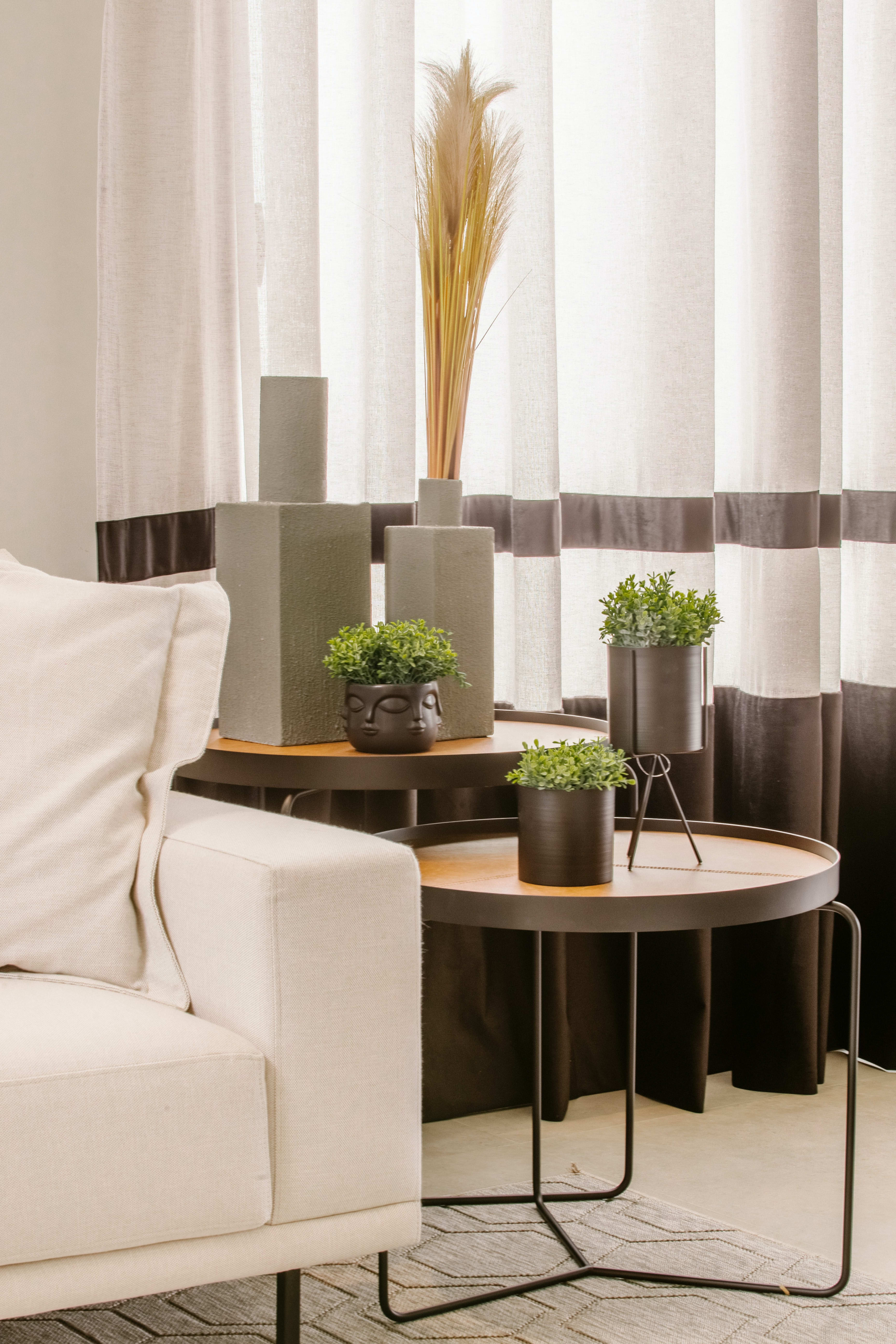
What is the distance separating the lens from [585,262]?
2.48 meters

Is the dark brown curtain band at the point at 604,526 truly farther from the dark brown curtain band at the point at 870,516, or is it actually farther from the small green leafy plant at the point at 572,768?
the small green leafy plant at the point at 572,768

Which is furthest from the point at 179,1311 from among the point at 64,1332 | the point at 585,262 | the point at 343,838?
the point at 585,262

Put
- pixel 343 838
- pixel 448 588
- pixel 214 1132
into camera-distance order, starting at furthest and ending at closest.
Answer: pixel 448 588 → pixel 343 838 → pixel 214 1132

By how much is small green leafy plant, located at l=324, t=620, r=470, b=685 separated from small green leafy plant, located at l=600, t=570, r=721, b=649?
253 millimetres

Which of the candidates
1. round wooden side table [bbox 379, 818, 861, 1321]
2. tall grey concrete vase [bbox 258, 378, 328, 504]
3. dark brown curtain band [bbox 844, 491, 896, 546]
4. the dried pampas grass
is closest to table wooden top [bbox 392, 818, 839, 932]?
round wooden side table [bbox 379, 818, 861, 1321]

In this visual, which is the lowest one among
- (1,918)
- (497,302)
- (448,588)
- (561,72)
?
(1,918)

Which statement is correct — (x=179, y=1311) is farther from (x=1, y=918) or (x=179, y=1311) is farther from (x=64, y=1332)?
(x=1, y=918)

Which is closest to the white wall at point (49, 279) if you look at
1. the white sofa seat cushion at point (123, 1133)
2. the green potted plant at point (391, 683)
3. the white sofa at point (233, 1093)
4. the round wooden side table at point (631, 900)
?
the green potted plant at point (391, 683)

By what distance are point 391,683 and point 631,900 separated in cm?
48

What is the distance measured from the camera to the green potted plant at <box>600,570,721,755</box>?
1.58m

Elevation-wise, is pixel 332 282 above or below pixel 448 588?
above

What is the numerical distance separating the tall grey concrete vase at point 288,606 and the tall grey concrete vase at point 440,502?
111mm

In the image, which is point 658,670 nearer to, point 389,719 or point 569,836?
point 569,836

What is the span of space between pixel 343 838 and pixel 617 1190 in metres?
0.88
